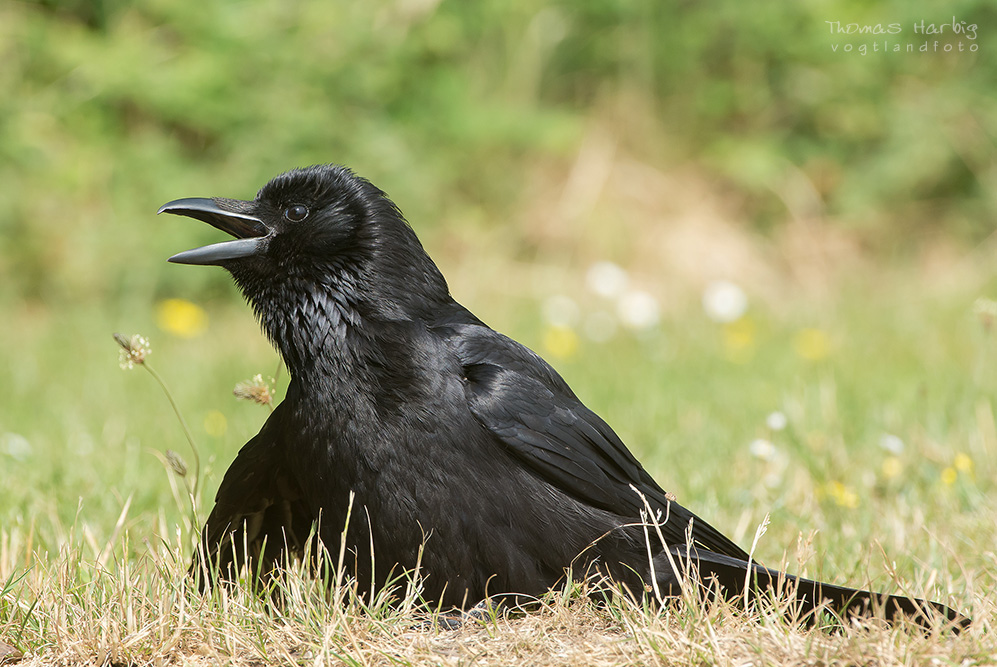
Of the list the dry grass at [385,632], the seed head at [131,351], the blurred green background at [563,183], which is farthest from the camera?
the blurred green background at [563,183]

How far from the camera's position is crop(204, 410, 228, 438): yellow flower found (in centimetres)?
428

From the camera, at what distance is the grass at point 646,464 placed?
86.7 inches

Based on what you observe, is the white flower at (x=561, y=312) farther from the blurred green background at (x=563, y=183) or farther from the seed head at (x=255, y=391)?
the seed head at (x=255, y=391)

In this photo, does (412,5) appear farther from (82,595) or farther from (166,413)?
(82,595)

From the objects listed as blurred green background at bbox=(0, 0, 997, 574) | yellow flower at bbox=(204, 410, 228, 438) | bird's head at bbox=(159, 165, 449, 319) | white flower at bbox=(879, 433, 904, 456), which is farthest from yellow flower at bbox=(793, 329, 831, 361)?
bird's head at bbox=(159, 165, 449, 319)

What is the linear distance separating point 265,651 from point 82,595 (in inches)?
19.3

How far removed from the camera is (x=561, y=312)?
652cm

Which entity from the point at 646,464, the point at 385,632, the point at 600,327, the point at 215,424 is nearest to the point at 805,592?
the point at 385,632

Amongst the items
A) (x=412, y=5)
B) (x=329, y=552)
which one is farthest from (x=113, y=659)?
(x=412, y=5)

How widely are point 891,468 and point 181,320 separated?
4078mm

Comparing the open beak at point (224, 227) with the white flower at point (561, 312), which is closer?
the open beak at point (224, 227)

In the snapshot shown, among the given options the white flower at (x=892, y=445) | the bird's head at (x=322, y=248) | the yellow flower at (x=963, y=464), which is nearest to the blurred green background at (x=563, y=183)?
the white flower at (x=892, y=445)

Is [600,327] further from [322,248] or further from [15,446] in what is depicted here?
[322,248]

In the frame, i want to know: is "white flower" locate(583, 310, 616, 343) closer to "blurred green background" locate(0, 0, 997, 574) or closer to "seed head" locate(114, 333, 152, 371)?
"blurred green background" locate(0, 0, 997, 574)
